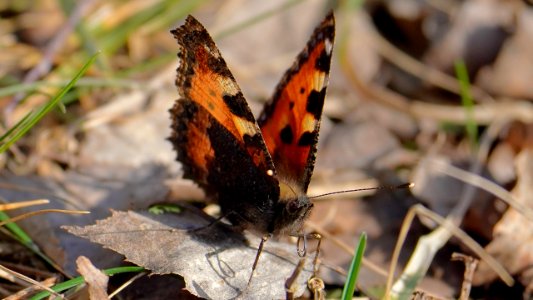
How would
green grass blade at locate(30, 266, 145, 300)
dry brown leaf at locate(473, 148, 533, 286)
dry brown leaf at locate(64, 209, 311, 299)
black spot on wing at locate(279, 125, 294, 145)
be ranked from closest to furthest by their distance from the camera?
green grass blade at locate(30, 266, 145, 300) → dry brown leaf at locate(64, 209, 311, 299) → black spot on wing at locate(279, 125, 294, 145) → dry brown leaf at locate(473, 148, 533, 286)

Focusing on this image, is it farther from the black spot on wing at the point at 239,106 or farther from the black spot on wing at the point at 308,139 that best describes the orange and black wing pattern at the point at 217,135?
the black spot on wing at the point at 308,139

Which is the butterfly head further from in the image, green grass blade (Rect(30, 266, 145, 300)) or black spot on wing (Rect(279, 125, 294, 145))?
green grass blade (Rect(30, 266, 145, 300))

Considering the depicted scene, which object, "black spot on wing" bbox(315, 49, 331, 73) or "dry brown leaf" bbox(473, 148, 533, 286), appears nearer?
"black spot on wing" bbox(315, 49, 331, 73)

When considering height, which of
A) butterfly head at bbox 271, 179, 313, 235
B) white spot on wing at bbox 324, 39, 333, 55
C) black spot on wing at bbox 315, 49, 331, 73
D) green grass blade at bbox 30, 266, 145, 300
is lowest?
green grass blade at bbox 30, 266, 145, 300

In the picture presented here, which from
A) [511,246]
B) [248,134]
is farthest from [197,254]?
[511,246]

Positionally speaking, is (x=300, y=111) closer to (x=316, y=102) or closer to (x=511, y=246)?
(x=316, y=102)

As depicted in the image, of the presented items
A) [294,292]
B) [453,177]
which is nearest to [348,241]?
[453,177]

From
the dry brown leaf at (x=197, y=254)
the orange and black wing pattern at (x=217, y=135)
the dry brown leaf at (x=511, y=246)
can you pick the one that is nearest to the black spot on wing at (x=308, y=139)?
the orange and black wing pattern at (x=217, y=135)

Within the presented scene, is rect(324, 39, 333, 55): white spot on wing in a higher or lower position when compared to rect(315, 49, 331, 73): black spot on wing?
higher

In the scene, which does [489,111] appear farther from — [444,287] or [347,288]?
[347,288]

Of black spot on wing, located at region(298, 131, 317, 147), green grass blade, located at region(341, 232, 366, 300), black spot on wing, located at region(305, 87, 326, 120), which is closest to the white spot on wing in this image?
Result: black spot on wing, located at region(305, 87, 326, 120)

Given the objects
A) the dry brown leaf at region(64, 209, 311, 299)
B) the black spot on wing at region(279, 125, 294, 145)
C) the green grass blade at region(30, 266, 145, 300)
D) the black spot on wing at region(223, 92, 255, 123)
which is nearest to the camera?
the green grass blade at region(30, 266, 145, 300)
